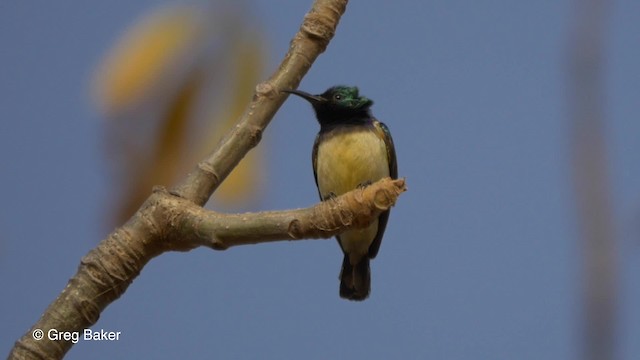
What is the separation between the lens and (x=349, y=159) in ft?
24.4

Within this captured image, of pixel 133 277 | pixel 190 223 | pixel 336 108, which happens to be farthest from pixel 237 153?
pixel 336 108

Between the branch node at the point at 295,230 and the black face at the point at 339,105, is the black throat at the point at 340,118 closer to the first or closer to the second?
the black face at the point at 339,105

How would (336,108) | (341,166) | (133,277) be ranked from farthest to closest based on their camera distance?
1. (336,108)
2. (341,166)
3. (133,277)

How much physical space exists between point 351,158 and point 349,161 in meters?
0.03

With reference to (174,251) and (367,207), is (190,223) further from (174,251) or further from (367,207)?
(367,207)

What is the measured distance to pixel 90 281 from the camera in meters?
3.44

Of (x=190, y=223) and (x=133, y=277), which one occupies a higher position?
(x=190, y=223)

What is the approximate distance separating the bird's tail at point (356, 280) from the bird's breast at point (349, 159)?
Result: 951mm

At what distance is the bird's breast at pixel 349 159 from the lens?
7.45 metres

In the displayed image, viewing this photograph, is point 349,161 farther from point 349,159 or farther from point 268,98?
point 268,98

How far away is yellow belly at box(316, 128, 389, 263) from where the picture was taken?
7.45 m

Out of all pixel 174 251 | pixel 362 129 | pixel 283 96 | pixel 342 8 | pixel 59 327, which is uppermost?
pixel 362 129

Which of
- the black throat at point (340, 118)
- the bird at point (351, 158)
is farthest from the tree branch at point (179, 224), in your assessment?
the black throat at point (340, 118)

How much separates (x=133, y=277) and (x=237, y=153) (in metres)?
0.85
